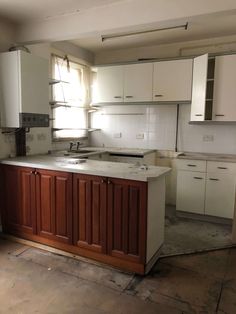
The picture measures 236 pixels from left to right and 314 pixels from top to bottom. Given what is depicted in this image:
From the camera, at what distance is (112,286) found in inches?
84.7

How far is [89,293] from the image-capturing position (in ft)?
6.77

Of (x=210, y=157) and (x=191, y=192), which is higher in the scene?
(x=210, y=157)

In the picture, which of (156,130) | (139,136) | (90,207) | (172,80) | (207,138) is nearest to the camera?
(90,207)

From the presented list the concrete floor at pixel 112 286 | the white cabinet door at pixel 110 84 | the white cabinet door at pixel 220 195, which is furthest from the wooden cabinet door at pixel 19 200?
the white cabinet door at pixel 220 195

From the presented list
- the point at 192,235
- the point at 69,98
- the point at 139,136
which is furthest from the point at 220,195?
the point at 69,98

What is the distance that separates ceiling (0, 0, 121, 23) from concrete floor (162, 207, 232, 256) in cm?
255

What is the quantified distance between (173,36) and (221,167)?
1.95 meters

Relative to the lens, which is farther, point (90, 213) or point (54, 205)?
point (54, 205)

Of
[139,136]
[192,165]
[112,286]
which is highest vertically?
[139,136]

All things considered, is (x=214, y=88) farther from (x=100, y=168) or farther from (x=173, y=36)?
(x=100, y=168)

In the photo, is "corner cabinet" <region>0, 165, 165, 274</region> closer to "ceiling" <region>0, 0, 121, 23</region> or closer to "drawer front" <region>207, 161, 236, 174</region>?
"drawer front" <region>207, 161, 236, 174</region>

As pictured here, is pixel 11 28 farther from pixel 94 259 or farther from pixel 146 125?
pixel 94 259

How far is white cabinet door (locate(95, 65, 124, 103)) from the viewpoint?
417cm

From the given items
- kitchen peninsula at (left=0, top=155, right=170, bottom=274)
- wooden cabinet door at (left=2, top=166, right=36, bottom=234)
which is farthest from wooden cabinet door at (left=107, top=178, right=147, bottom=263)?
wooden cabinet door at (left=2, top=166, right=36, bottom=234)
